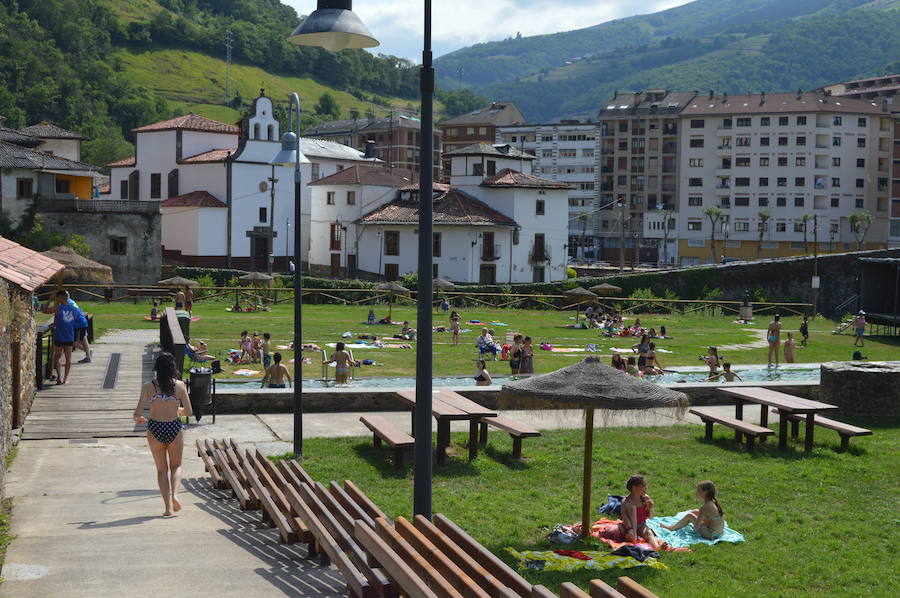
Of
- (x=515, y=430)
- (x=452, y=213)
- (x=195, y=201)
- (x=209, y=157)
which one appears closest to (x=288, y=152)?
(x=515, y=430)

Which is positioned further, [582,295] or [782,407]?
[582,295]

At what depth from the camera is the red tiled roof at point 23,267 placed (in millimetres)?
11383

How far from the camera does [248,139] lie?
2724 inches

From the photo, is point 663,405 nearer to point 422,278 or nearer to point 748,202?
point 422,278

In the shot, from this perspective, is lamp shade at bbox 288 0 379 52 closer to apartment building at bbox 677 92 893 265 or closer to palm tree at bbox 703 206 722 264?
palm tree at bbox 703 206 722 264

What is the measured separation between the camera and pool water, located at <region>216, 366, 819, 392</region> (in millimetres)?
20906

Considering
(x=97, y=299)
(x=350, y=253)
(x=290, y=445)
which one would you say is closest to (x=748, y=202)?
(x=350, y=253)

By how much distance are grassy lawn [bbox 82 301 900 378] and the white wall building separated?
2264cm

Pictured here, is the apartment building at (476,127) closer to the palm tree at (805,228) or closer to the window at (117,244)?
the palm tree at (805,228)

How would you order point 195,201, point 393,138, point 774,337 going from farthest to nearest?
point 393,138 < point 195,201 < point 774,337

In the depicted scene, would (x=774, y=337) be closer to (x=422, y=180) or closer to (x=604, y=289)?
(x=604, y=289)

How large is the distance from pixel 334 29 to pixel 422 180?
1421mm

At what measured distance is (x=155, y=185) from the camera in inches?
2879

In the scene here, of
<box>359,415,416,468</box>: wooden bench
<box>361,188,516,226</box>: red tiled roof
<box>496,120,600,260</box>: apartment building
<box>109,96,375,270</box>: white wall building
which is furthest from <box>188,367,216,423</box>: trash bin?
<box>496,120,600,260</box>: apartment building
